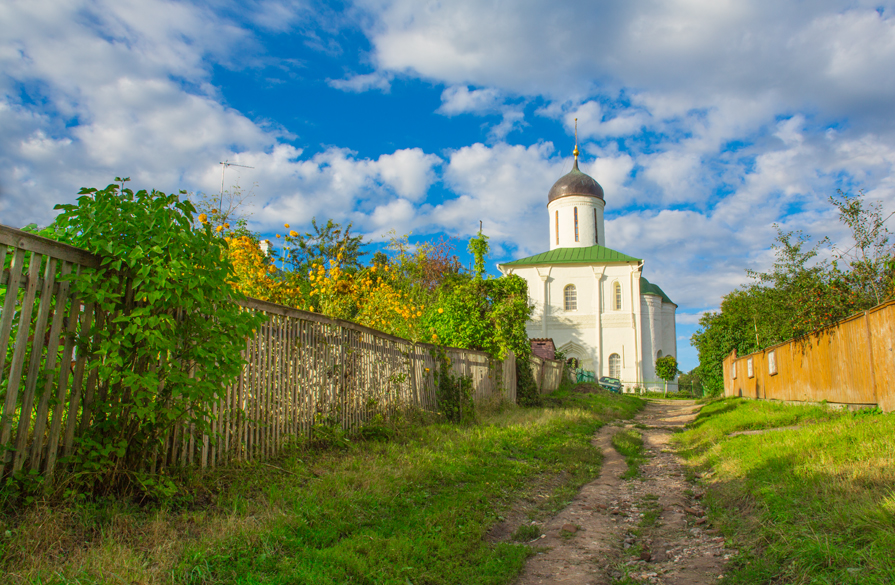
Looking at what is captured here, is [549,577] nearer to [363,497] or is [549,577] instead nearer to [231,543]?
[363,497]

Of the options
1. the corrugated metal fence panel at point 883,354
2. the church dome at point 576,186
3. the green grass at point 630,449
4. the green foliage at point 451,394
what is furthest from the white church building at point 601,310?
the corrugated metal fence panel at point 883,354

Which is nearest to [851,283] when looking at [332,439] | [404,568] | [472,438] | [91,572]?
[472,438]

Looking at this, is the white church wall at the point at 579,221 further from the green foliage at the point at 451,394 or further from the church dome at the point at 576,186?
the green foliage at the point at 451,394

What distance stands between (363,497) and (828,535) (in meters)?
3.54

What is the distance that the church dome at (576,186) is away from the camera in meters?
46.3

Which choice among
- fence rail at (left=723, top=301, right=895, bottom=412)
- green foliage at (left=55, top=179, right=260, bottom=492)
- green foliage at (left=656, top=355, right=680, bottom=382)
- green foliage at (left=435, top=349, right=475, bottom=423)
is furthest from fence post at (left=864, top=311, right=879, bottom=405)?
green foliage at (left=656, top=355, right=680, bottom=382)

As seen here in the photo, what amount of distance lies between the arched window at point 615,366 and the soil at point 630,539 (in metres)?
35.2

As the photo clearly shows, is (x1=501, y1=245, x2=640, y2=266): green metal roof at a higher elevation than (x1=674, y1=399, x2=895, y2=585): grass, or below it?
higher

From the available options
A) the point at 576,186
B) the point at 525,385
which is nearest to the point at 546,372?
the point at 525,385

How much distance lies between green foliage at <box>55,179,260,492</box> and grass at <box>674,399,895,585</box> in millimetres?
4191

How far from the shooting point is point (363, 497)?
15.8 ft

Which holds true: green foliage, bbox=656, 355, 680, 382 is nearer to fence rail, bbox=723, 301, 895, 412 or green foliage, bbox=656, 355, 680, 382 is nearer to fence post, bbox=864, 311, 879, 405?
fence rail, bbox=723, 301, 895, 412

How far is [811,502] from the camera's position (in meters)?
4.48

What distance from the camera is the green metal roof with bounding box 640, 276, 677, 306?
44.2 metres
